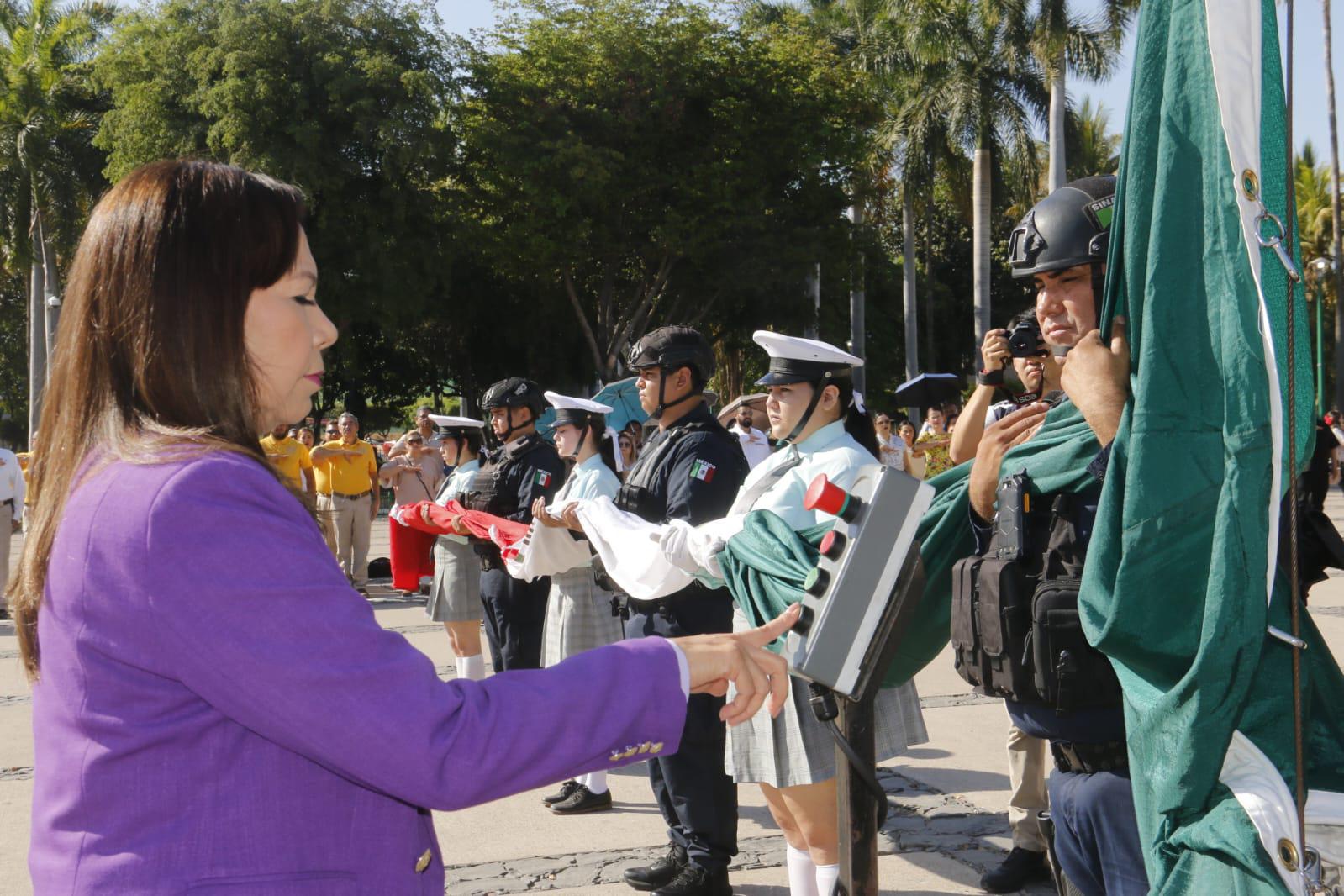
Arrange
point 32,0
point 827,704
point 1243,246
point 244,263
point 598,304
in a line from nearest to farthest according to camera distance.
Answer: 1. point 244,263
2. point 1243,246
3. point 827,704
4. point 32,0
5. point 598,304

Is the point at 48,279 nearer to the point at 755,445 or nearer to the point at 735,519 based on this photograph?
the point at 755,445

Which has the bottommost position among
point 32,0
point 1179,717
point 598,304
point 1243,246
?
point 1179,717

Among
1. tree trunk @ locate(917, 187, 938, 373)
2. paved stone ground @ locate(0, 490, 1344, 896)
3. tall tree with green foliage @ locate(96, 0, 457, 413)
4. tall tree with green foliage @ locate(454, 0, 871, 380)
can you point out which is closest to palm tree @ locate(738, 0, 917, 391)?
tall tree with green foliage @ locate(454, 0, 871, 380)

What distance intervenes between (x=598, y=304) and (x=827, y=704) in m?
30.5

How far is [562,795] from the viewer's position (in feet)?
19.6

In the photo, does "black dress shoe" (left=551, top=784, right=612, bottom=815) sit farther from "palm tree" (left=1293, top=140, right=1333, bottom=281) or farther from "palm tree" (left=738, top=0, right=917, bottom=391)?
"palm tree" (left=1293, top=140, right=1333, bottom=281)

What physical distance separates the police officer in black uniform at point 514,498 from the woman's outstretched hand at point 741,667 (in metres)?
4.85

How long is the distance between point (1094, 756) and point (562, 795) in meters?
3.92

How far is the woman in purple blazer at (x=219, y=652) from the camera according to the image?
137 cm

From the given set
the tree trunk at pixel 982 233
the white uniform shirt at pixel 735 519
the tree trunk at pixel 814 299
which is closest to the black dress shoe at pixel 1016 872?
the white uniform shirt at pixel 735 519

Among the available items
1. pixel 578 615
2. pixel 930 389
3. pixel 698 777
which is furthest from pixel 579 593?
pixel 930 389

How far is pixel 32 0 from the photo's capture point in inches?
1124

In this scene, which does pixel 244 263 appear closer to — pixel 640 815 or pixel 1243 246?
pixel 1243 246

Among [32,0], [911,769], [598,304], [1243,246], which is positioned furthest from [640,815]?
[32,0]
